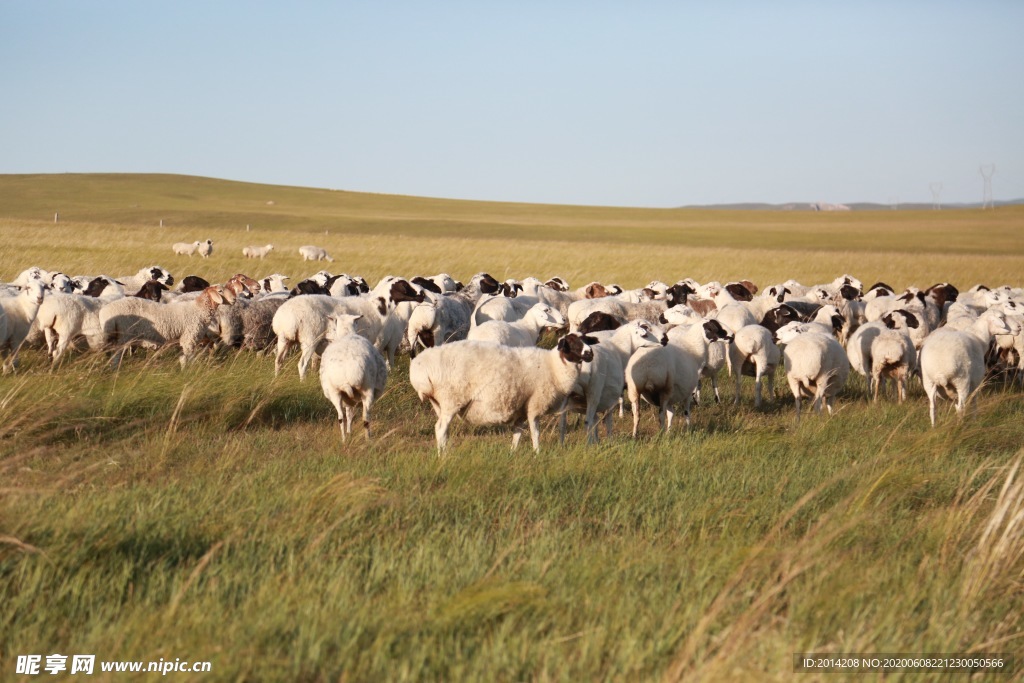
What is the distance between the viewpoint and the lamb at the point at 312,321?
14344 millimetres

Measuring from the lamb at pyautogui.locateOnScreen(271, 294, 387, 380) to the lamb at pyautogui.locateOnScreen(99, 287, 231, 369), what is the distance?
45.0 inches

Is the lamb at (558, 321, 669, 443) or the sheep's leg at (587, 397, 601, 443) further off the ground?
the lamb at (558, 321, 669, 443)

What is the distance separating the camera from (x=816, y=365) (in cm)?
1262

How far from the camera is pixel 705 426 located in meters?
12.0

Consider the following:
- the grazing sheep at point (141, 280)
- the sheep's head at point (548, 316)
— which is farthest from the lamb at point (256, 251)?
the sheep's head at point (548, 316)

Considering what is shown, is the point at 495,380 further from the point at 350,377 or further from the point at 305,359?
the point at 305,359

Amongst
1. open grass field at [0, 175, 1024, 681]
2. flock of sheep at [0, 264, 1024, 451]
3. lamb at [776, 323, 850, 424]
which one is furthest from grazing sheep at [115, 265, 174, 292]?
lamb at [776, 323, 850, 424]

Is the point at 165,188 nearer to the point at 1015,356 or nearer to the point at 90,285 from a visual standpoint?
the point at 90,285

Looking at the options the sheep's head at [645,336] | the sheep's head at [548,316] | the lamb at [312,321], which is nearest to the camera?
the sheep's head at [645,336]

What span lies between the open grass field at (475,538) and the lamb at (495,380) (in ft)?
1.39

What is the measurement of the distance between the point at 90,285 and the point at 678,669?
16180mm

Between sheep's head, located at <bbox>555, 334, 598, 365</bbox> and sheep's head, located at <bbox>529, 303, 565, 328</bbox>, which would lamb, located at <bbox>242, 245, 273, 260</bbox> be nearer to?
sheep's head, located at <bbox>529, 303, 565, 328</bbox>

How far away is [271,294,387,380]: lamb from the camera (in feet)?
47.1

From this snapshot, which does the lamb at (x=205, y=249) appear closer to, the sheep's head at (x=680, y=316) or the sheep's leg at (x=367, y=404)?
the sheep's head at (x=680, y=316)
